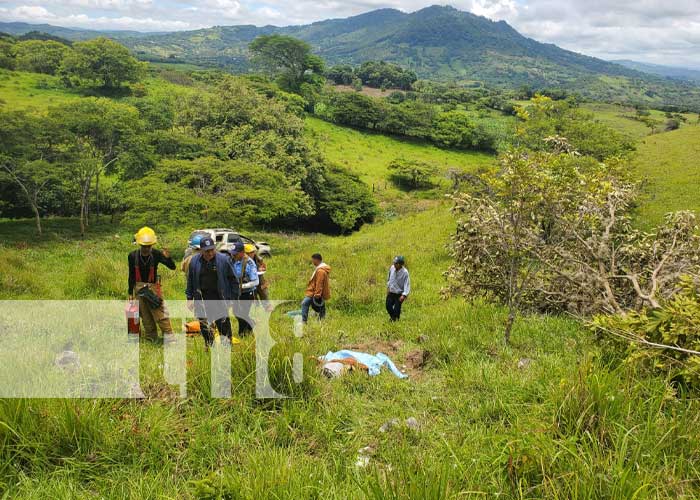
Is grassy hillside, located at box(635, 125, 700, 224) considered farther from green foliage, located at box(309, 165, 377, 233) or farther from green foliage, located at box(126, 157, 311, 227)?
green foliage, located at box(309, 165, 377, 233)

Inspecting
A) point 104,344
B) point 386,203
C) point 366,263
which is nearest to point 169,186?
point 366,263

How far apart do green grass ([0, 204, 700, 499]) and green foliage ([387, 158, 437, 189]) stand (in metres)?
39.7

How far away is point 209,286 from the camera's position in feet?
19.1

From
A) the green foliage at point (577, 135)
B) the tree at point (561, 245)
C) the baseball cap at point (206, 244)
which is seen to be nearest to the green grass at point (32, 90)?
the green foliage at point (577, 135)

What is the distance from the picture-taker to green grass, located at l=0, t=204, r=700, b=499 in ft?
7.91

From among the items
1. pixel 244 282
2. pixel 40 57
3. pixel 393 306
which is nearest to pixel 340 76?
pixel 40 57

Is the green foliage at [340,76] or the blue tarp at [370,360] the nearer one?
the blue tarp at [370,360]

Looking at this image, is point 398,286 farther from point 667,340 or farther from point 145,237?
point 667,340

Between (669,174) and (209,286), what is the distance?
87.3 ft

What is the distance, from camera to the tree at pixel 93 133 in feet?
78.2

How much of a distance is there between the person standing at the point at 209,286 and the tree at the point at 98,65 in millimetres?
61863

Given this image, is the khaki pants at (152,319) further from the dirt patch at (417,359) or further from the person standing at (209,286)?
the dirt patch at (417,359)

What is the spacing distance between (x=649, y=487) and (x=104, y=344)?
559 cm

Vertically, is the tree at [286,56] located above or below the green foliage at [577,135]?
above
